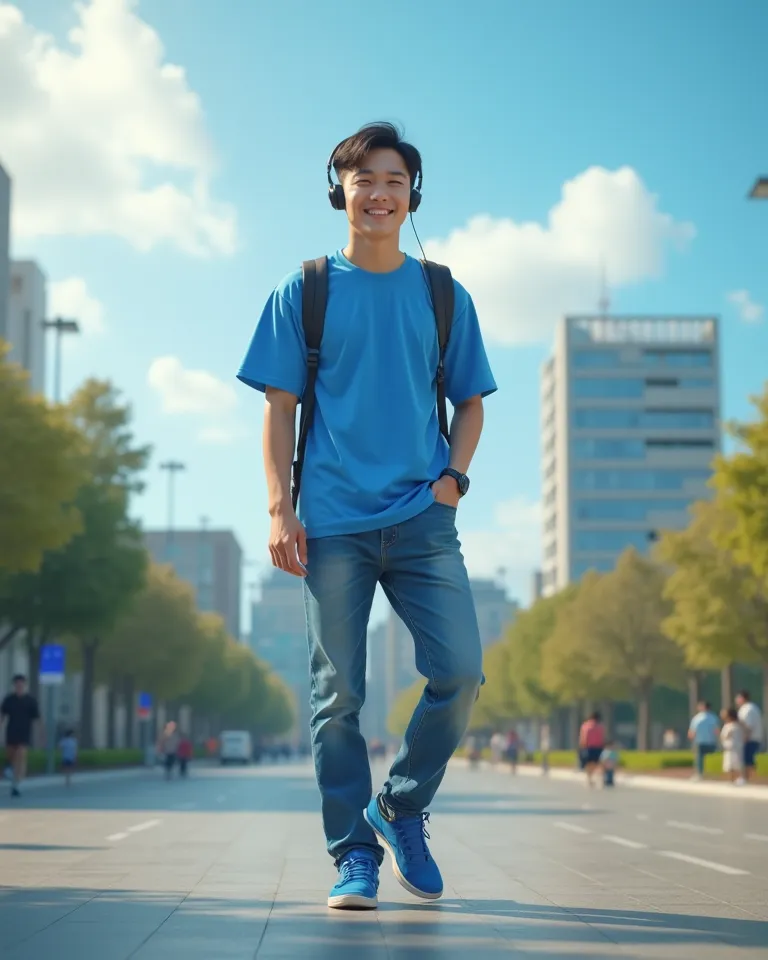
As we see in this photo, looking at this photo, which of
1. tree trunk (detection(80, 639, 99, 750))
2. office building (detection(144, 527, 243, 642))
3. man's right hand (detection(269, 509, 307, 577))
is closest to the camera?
man's right hand (detection(269, 509, 307, 577))

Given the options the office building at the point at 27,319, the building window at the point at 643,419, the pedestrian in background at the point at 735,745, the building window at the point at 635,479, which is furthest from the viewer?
the building window at the point at 643,419

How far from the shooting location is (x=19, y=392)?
108ft

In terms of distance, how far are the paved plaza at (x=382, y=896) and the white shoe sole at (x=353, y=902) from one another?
4cm

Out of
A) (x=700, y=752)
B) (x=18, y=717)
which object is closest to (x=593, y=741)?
(x=700, y=752)

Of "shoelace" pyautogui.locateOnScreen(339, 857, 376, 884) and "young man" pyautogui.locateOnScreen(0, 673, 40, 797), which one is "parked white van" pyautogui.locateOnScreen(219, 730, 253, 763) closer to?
"young man" pyautogui.locateOnScreen(0, 673, 40, 797)

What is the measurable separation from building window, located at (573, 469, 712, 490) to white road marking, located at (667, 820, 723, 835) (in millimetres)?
113179

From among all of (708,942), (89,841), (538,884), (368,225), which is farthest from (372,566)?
(89,841)

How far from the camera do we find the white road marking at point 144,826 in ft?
43.3

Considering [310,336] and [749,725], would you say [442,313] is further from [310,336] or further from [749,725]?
[749,725]

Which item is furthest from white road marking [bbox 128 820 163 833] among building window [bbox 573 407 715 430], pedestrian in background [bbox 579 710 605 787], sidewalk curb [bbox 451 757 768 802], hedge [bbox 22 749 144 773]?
building window [bbox 573 407 715 430]

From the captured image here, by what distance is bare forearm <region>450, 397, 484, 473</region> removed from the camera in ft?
18.8

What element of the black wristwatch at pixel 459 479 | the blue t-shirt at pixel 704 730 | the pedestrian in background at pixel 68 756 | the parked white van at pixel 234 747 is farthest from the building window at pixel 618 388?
the black wristwatch at pixel 459 479

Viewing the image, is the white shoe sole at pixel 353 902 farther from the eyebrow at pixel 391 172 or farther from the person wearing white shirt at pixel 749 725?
the person wearing white shirt at pixel 749 725

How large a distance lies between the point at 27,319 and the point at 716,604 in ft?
124
